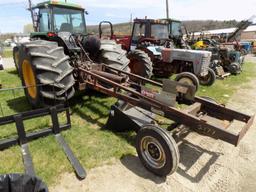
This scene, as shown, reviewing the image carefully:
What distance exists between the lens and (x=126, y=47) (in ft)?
30.0

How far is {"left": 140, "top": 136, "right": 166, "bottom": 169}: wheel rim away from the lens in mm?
2687

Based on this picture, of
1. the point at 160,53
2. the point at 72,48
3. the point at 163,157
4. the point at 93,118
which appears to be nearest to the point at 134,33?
the point at 160,53

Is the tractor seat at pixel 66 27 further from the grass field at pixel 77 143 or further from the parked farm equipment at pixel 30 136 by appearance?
the parked farm equipment at pixel 30 136

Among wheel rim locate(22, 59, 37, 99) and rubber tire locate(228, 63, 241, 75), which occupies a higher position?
wheel rim locate(22, 59, 37, 99)

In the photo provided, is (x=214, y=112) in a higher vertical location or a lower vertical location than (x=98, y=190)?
higher

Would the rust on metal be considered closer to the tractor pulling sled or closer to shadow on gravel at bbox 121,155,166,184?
the tractor pulling sled

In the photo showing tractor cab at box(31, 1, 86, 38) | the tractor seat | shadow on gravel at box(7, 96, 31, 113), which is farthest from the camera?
the tractor seat

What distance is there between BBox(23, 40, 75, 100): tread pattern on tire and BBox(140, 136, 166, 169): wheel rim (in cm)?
177

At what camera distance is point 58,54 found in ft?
12.7

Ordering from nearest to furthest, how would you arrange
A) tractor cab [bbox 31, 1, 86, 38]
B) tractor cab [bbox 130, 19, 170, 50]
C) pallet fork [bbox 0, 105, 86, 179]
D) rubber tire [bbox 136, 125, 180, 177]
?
rubber tire [bbox 136, 125, 180, 177], pallet fork [bbox 0, 105, 86, 179], tractor cab [bbox 31, 1, 86, 38], tractor cab [bbox 130, 19, 170, 50]

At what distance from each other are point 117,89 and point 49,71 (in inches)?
46.7

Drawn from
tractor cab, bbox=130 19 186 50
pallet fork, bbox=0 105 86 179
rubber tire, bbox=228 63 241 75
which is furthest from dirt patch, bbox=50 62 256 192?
rubber tire, bbox=228 63 241 75

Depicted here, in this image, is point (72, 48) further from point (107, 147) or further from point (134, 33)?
point (134, 33)

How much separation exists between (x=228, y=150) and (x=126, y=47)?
6.58 metres
